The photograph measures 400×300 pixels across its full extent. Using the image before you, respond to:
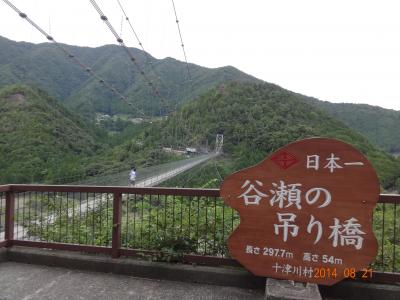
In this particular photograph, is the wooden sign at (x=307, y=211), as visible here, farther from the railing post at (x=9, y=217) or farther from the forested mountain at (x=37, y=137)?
the forested mountain at (x=37, y=137)

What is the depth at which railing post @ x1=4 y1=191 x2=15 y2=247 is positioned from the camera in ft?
13.3

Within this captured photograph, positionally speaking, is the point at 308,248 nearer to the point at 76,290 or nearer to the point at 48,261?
the point at 76,290

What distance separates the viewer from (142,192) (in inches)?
144

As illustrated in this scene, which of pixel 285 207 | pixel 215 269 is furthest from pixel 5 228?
pixel 285 207

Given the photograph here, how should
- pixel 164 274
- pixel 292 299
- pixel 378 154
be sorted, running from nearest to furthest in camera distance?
pixel 292 299 → pixel 164 274 → pixel 378 154

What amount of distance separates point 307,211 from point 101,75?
91475 mm

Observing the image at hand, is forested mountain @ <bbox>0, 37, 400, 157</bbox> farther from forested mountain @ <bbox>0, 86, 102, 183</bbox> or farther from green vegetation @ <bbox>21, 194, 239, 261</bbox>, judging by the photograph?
green vegetation @ <bbox>21, 194, 239, 261</bbox>

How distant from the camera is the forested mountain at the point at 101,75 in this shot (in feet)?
244

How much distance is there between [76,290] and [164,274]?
780mm

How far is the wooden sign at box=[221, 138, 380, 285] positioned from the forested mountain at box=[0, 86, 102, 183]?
29438 mm

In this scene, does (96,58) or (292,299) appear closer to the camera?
(292,299)
